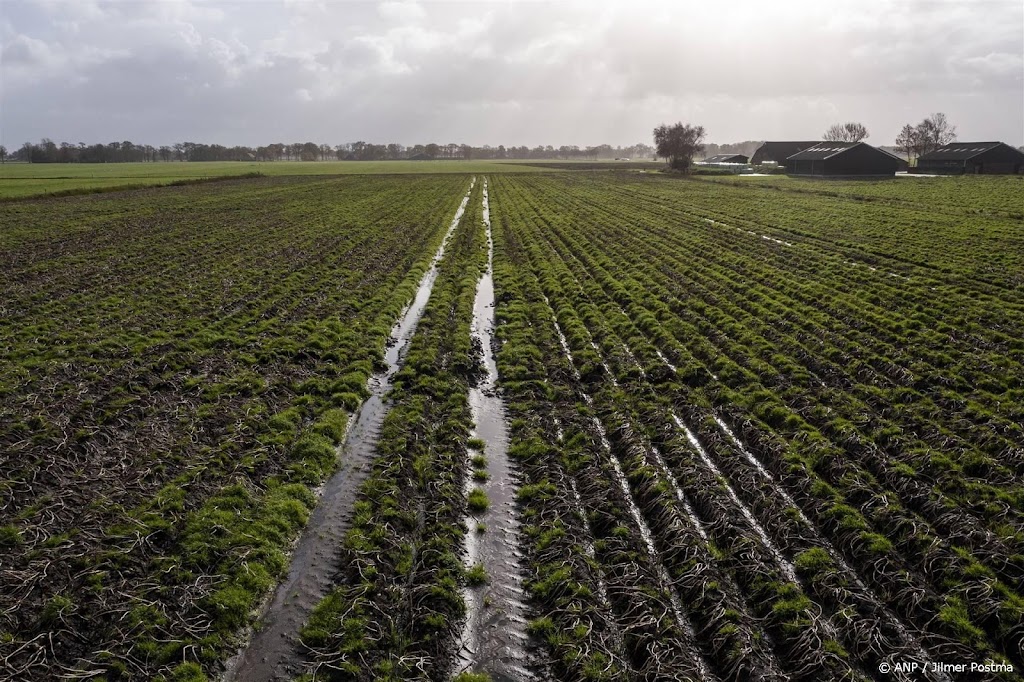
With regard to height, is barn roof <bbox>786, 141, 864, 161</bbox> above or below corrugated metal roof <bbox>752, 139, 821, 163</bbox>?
below

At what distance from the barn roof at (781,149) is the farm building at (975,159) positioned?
3477cm

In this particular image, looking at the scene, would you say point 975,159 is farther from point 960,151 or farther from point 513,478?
point 513,478

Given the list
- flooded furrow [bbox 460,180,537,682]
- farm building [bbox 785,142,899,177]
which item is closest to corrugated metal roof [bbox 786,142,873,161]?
farm building [bbox 785,142,899,177]

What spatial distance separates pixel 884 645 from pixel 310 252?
99.1 feet

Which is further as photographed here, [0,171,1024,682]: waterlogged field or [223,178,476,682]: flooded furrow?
[0,171,1024,682]: waterlogged field

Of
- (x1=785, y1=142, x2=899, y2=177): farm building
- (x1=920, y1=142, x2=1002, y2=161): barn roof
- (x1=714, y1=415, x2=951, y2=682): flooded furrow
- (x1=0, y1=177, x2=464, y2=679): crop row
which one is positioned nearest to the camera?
(x1=714, y1=415, x2=951, y2=682): flooded furrow

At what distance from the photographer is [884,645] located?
7.04m

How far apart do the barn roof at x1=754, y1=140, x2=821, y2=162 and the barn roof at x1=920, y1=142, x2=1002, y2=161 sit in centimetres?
3372

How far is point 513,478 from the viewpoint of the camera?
438 inches

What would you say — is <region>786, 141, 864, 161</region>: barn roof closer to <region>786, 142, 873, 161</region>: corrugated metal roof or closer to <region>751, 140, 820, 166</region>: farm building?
<region>786, 142, 873, 161</region>: corrugated metal roof

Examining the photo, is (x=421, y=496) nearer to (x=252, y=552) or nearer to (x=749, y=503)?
(x=252, y=552)

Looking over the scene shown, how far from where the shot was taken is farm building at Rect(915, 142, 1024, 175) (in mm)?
90625

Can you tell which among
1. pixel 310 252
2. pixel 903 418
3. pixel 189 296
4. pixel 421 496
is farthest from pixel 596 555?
pixel 310 252

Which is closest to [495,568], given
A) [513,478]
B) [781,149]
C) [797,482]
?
[513,478]
